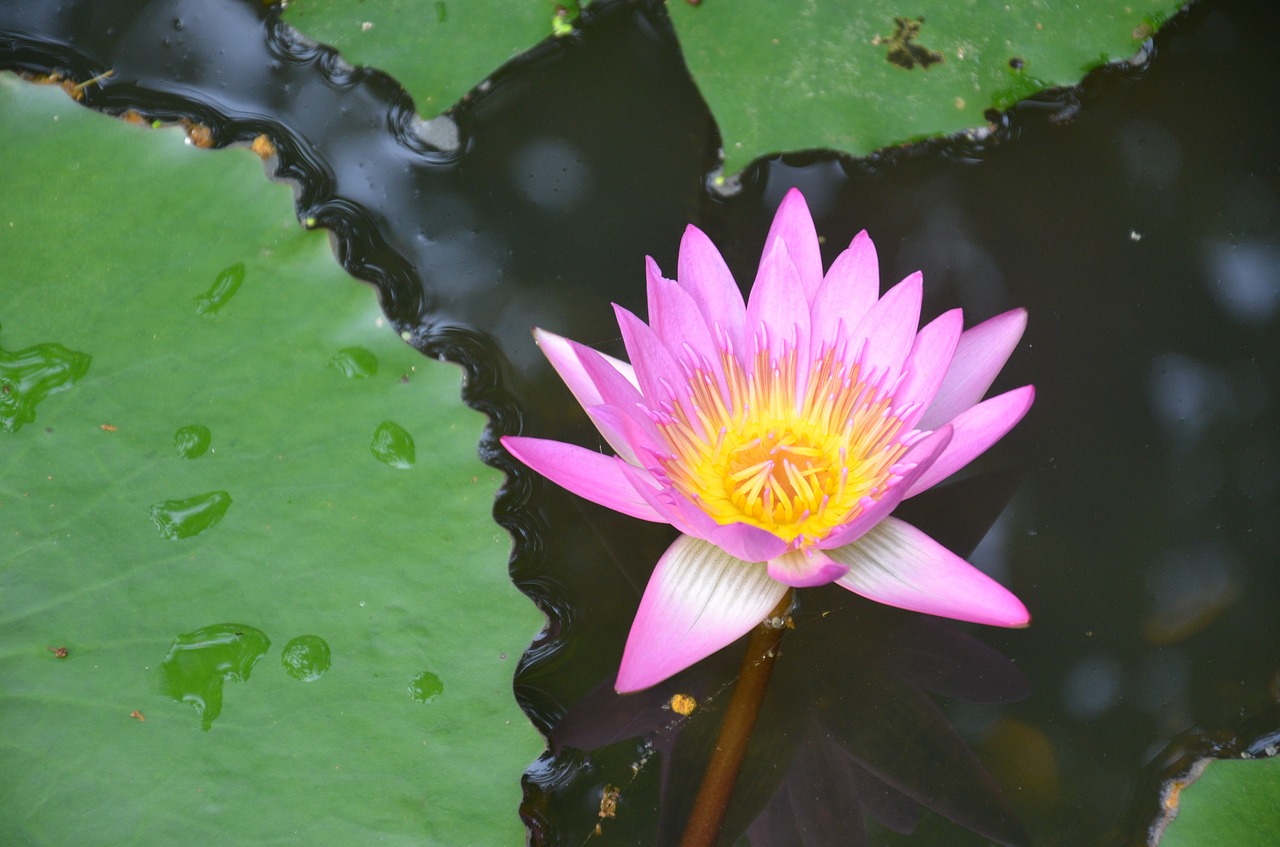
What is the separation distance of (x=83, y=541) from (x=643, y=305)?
1257 millimetres

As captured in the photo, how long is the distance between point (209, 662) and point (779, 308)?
47.2 inches

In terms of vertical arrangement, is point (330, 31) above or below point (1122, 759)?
above

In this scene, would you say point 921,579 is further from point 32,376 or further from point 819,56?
point 32,376

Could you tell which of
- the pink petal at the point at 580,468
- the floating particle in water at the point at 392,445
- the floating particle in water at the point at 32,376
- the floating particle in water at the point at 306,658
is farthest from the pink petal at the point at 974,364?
the floating particle in water at the point at 32,376

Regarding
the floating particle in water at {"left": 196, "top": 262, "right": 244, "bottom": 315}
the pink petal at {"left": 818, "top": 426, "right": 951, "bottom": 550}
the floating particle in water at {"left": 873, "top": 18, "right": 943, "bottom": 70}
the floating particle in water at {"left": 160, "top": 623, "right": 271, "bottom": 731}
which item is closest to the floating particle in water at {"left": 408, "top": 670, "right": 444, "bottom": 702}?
the floating particle in water at {"left": 160, "top": 623, "right": 271, "bottom": 731}

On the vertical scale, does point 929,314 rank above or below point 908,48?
below

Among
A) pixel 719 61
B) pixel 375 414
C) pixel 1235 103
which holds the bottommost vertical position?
pixel 375 414

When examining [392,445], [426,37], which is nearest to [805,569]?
[392,445]

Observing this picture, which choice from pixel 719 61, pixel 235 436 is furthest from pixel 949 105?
pixel 235 436

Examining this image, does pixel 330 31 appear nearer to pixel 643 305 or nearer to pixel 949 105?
pixel 643 305

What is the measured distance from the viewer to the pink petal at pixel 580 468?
4.92 ft

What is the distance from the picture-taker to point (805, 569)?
4.87 feet

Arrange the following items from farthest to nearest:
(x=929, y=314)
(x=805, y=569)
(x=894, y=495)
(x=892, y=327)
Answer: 1. (x=929, y=314)
2. (x=892, y=327)
3. (x=805, y=569)
4. (x=894, y=495)

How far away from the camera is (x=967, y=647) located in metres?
1.82
